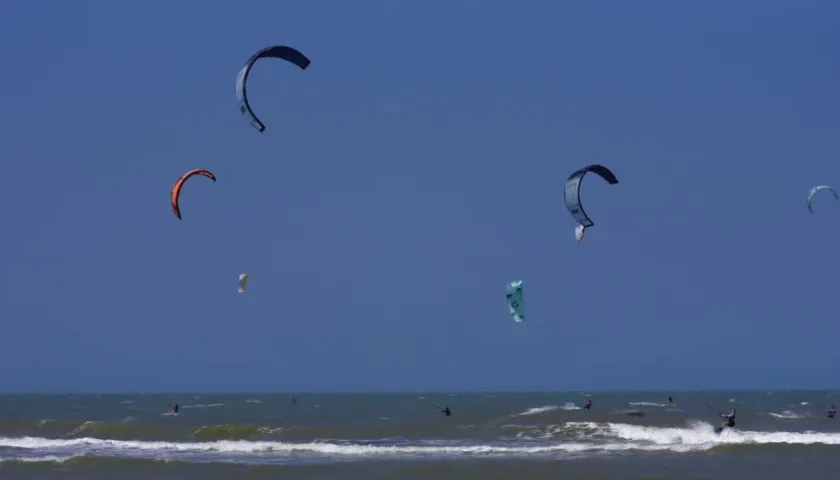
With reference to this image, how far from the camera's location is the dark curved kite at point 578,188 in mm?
19781

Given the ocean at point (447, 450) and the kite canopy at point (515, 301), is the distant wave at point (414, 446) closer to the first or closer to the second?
the ocean at point (447, 450)

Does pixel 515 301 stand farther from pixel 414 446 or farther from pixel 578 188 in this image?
pixel 414 446

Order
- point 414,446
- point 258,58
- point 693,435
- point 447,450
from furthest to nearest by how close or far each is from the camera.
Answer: point 693,435, point 414,446, point 447,450, point 258,58

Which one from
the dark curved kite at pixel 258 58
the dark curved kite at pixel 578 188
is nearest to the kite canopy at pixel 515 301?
the dark curved kite at pixel 578 188

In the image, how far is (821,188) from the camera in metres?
24.2

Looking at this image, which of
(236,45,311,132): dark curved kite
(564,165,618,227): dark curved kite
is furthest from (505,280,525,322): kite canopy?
(236,45,311,132): dark curved kite

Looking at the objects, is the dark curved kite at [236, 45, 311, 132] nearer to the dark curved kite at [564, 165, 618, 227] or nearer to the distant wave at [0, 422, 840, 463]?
the dark curved kite at [564, 165, 618, 227]

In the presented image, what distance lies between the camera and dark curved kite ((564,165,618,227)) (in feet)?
64.9

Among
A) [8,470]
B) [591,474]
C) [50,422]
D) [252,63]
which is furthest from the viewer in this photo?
[50,422]

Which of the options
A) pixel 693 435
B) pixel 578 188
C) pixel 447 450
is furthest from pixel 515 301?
pixel 693 435

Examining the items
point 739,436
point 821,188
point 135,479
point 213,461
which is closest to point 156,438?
point 213,461

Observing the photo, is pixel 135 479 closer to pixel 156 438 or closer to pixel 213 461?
pixel 213 461

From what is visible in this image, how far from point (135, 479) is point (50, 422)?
19951 millimetres

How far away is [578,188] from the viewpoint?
2000 cm
